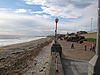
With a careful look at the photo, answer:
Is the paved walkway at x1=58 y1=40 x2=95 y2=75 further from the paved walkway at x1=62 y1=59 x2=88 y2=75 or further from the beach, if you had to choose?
the beach

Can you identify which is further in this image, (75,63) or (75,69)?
(75,63)

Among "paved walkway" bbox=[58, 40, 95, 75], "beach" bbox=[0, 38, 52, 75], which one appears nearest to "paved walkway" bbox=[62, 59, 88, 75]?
"paved walkway" bbox=[58, 40, 95, 75]

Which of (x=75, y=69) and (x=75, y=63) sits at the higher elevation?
(x=75, y=69)

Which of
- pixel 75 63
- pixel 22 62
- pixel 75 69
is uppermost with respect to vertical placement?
pixel 75 69

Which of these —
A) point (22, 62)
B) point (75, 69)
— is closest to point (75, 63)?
point (75, 69)

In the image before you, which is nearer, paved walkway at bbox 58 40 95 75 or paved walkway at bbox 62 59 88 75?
paved walkway at bbox 62 59 88 75

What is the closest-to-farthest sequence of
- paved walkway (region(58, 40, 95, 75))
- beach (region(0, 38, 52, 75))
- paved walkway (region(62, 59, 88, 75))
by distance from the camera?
1. paved walkway (region(62, 59, 88, 75))
2. paved walkway (region(58, 40, 95, 75))
3. beach (region(0, 38, 52, 75))

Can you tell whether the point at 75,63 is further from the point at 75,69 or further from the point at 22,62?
the point at 22,62

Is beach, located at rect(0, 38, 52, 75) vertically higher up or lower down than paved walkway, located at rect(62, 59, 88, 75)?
lower down

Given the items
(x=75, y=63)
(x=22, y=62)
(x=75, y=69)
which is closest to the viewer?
(x=75, y=69)

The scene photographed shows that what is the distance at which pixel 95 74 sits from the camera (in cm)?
399

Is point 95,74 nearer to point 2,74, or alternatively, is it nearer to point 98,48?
point 98,48

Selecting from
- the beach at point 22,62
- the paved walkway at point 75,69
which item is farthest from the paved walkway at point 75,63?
the beach at point 22,62

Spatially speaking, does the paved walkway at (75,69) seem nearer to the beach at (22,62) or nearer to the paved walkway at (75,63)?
the paved walkway at (75,63)
